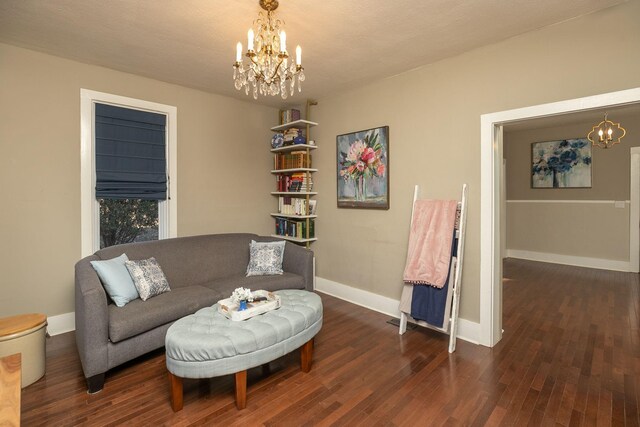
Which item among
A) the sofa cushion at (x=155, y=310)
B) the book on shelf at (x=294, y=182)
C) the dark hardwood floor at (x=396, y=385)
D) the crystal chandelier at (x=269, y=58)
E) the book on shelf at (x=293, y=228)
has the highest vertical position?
the crystal chandelier at (x=269, y=58)

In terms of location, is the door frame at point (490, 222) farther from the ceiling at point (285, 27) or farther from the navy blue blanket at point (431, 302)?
the ceiling at point (285, 27)

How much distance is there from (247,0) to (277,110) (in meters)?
2.63

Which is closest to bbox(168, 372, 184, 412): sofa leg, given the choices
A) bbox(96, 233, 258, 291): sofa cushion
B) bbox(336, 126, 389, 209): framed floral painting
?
bbox(96, 233, 258, 291): sofa cushion

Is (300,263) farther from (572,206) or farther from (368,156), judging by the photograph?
(572,206)

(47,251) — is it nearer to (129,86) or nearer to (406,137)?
(129,86)

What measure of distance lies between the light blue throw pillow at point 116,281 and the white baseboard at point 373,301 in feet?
7.85

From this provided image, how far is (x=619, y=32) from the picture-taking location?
216cm

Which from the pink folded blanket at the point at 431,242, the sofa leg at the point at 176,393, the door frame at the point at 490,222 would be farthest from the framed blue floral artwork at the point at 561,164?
the sofa leg at the point at 176,393

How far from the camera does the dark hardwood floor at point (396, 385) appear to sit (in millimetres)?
1908

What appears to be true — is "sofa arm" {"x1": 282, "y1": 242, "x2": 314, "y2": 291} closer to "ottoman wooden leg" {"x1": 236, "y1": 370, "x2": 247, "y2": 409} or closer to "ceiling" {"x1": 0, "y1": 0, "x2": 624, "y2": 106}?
"ottoman wooden leg" {"x1": 236, "y1": 370, "x2": 247, "y2": 409}

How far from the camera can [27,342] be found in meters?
2.20

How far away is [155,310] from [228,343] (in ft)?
3.08

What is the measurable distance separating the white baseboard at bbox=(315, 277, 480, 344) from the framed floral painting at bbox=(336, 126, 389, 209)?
1.08 meters

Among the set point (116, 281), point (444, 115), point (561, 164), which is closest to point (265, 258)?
point (116, 281)
